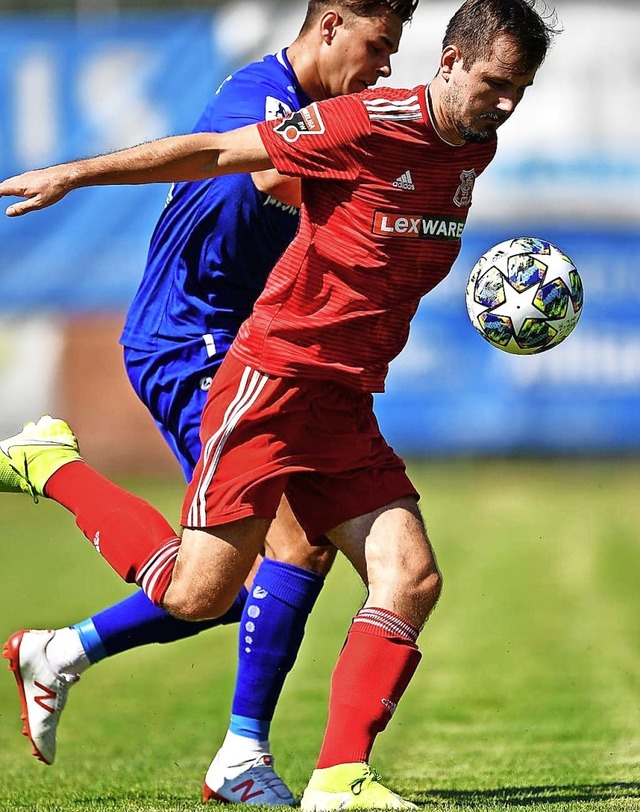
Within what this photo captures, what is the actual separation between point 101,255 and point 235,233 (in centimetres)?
906

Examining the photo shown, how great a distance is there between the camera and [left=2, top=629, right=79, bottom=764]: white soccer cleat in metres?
4.82

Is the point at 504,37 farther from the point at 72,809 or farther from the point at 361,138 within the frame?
the point at 72,809

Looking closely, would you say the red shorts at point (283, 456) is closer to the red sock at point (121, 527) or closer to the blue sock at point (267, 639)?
the red sock at point (121, 527)

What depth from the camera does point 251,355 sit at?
431cm

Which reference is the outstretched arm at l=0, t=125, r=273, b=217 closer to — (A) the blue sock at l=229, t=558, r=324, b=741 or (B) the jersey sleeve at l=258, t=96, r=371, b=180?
(B) the jersey sleeve at l=258, t=96, r=371, b=180

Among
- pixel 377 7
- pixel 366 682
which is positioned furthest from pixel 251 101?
pixel 366 682

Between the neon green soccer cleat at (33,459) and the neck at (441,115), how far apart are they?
172 cm

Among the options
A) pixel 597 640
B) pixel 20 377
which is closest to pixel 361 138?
pixel 597 640

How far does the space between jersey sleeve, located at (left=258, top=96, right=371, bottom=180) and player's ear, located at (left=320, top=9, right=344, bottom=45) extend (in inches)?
29.7

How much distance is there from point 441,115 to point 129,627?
2133 millimetres

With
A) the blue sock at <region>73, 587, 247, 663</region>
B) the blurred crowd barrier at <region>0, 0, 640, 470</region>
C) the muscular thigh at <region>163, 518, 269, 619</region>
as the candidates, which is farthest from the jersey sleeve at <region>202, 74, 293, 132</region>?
the blurred crowd barrier at <region>0, 0, 640, 470</region>

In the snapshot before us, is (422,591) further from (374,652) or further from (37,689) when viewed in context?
(37,689)

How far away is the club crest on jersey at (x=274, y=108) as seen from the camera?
4.62 m

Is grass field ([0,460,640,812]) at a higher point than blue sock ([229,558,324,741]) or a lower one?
lower
